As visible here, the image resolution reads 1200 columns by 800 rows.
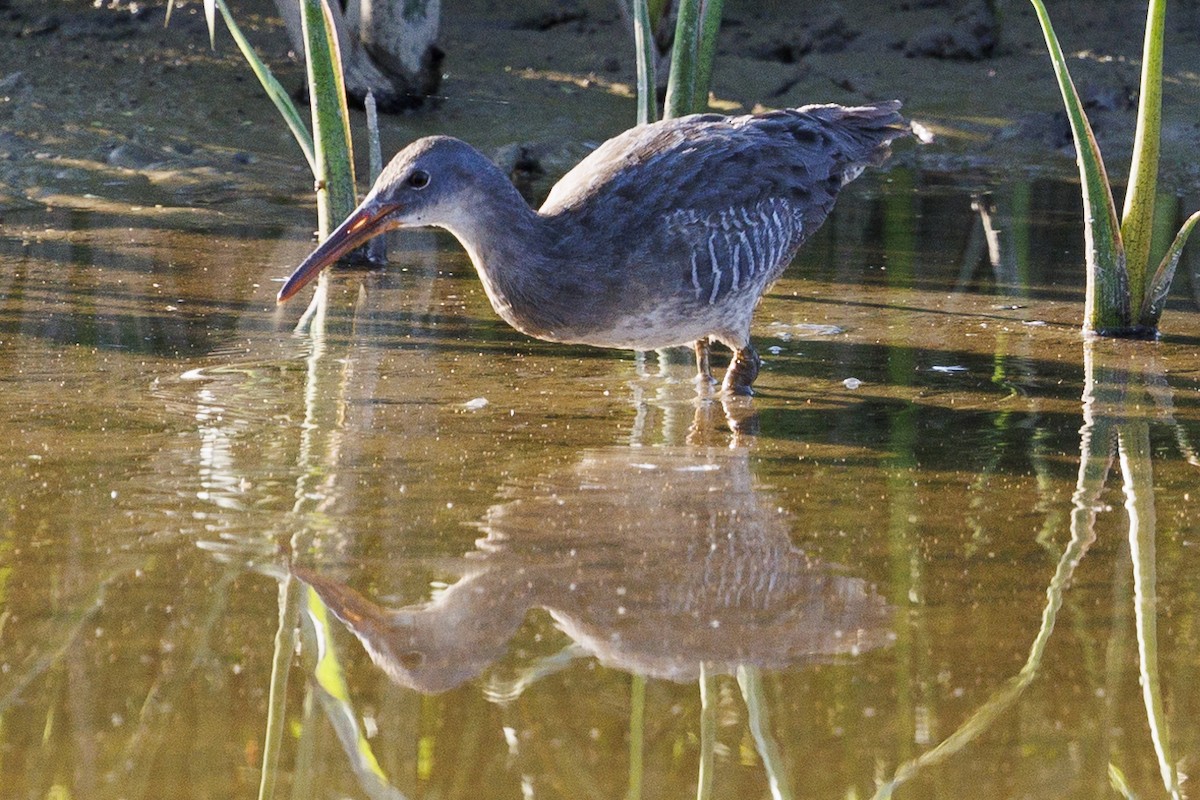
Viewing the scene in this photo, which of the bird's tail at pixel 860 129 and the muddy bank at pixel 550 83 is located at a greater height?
the muddy bank at pixel 550 83

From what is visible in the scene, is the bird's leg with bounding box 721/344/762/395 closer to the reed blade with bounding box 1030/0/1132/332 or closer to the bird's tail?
the bird's tail

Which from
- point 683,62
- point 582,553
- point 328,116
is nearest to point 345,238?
point 582,553

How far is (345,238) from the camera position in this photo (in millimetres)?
5074

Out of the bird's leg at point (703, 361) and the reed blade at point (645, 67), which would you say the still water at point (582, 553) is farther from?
the reed blade at point (645, 67)

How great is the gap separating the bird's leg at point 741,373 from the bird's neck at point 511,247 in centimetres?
90

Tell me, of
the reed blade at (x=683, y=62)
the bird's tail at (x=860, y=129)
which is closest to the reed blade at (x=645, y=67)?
the reed blade at (x=683, y=62)

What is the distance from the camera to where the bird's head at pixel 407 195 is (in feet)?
16.6

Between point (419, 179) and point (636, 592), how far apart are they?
1.70m

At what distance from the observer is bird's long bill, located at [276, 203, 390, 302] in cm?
507

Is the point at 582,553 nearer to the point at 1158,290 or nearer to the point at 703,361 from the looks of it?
the point at 703,361

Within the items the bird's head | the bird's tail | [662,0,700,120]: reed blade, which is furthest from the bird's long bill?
[662,0,700,120]: reed blade

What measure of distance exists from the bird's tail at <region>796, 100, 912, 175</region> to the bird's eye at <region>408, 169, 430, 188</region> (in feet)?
5.90

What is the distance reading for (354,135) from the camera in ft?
32.6

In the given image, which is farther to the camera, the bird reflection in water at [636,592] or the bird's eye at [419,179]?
the bird's eye at [419,179]
